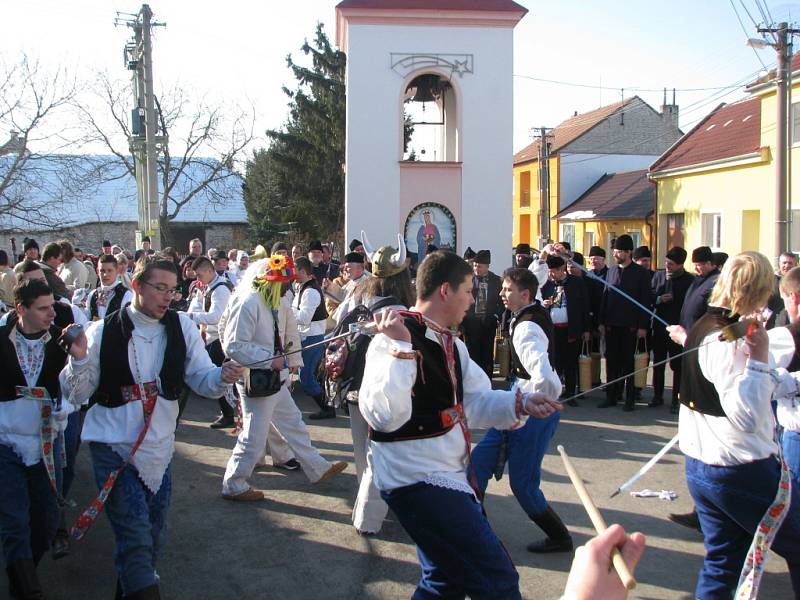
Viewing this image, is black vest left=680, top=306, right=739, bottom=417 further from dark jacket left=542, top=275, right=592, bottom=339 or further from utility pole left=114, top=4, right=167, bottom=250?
utility pole left=114, top=4, right=167, bottom=250

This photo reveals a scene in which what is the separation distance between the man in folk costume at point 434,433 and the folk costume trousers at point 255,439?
3.03 metres

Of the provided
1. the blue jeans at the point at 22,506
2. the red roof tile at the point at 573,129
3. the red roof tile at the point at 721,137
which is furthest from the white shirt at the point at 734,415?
the red roof tile at the point at 573,129

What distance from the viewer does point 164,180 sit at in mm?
35250

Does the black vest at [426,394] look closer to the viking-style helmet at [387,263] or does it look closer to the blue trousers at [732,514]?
the blue trousers at [732,514]

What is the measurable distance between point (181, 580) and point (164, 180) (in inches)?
1284

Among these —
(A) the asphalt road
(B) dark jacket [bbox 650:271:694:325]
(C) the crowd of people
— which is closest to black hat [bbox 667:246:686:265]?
(B) dark jacket [bbox 650:271:694:325]

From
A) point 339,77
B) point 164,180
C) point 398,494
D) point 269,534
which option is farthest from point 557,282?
point 164,180

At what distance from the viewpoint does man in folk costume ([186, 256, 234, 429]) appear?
27.9 ft

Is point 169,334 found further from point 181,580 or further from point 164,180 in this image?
point 164,180

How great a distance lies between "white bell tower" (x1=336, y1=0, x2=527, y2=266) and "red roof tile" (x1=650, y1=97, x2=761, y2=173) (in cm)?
1094

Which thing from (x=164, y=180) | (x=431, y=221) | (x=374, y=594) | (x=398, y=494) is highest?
(x=164, y=180)

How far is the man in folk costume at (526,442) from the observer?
4902 mm

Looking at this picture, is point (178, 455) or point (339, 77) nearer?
point (178, 455)

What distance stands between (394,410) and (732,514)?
5.74ft
